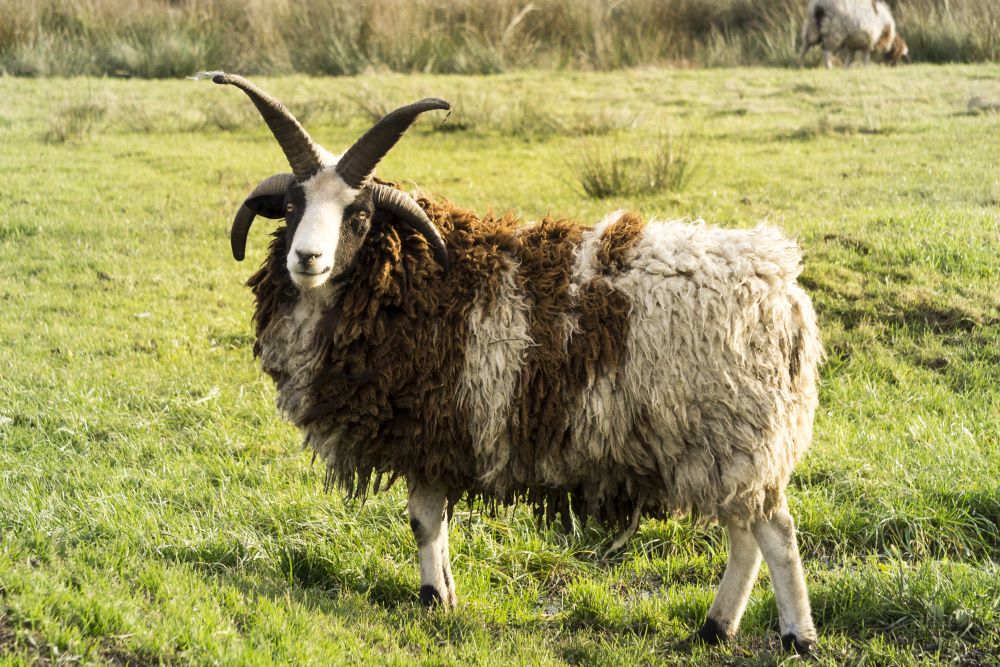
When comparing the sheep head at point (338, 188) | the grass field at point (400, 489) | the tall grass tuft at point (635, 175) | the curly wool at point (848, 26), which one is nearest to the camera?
the grass field at point (400, 489)

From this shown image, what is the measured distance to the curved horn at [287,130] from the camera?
402 cm

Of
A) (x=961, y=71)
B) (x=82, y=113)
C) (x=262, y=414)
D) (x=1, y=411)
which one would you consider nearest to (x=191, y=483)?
(x=262, y=414)

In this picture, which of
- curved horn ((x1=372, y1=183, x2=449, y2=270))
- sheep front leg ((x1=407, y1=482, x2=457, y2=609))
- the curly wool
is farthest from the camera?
the curly wool

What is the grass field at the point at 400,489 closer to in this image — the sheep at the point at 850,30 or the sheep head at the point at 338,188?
the sheep head at the point at 338,188

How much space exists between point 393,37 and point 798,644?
15919 mm

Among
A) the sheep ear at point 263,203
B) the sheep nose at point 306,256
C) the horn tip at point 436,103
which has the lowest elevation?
the sheep nose at point 306,256

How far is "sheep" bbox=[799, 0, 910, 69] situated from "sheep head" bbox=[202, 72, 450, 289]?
614 inches

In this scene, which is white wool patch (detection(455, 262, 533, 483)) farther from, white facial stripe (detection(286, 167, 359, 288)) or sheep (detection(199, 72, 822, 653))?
white facial stripe (detection(286, 167, 359, 288))

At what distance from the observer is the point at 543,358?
12.9ft

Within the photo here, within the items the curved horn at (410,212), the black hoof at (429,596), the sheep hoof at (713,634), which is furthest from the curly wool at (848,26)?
the black hoof at (429,596)

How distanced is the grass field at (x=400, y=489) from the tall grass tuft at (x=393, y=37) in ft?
20.9

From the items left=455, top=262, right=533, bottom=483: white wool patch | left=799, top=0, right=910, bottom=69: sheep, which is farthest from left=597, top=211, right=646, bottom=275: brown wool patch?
left=799, top=0, right=910, bottom=69: sheep

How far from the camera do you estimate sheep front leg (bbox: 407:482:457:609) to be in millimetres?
4270

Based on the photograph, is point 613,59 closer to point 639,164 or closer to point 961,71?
point 961,71
